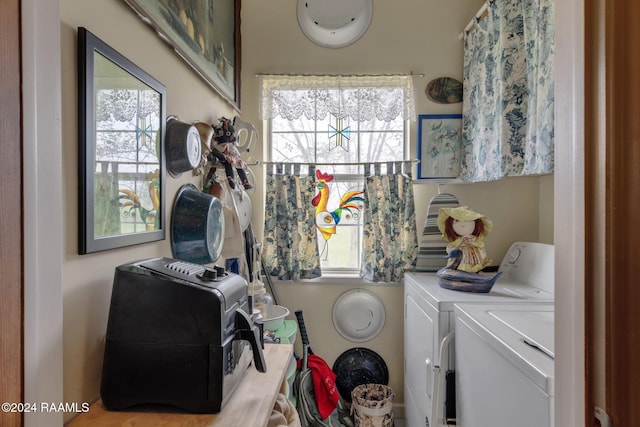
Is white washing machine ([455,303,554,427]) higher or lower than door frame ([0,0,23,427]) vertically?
lower

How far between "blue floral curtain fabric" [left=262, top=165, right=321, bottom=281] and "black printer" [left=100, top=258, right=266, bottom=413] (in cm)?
137

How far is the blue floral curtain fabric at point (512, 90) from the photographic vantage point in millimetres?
1417

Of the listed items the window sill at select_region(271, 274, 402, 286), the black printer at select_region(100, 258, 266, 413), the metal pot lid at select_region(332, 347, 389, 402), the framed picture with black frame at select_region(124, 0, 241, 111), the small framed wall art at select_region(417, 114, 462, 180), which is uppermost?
the framed picture with black frame at select_region(124, 0, 241, 111)

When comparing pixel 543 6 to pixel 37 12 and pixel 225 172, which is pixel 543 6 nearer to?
pixel 225 172

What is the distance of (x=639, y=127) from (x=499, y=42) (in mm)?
1625

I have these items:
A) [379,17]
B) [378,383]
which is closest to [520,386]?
[378,383]

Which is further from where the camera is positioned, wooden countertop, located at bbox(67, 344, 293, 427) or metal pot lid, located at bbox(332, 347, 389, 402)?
metal pot lid, located at bbox(332, 347, 389, 402)

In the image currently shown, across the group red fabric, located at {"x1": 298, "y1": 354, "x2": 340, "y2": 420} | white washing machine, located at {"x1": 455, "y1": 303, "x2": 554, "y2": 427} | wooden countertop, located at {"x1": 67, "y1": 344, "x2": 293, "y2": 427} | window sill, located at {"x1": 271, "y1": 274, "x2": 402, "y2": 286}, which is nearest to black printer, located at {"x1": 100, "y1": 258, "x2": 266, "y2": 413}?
wooden countertop, located at {"x1": 67, "y1": 344, "x2": 293, "y2": 427}

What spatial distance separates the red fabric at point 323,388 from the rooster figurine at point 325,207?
0.84 meters

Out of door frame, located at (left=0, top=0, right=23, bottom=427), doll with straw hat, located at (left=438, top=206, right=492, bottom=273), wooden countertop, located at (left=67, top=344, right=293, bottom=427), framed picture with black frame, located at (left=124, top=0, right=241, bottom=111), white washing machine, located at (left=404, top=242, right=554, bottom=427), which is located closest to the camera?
door frame, located at (left=0, top=0, right=23, bottom=427)

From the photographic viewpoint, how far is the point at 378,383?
2174mm

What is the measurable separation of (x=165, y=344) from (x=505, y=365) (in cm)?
91

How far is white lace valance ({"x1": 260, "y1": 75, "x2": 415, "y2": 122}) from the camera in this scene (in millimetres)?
2227

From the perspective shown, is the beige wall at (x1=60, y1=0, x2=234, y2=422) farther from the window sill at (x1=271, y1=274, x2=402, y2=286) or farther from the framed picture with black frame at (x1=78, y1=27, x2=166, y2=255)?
the window sill at (x1=271, y1=274, x2=402, y2=286)
